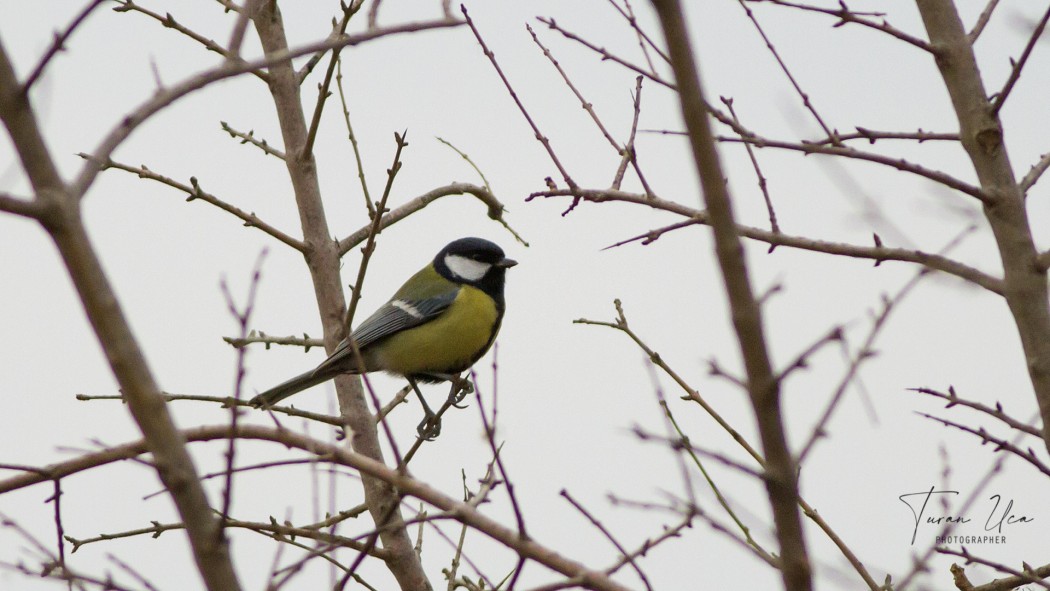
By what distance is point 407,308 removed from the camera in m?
6.18

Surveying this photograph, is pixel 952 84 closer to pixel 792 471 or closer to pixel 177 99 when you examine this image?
pixel 792 471

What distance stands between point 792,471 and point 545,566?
0.59m

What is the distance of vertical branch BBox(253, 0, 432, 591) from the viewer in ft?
13.4

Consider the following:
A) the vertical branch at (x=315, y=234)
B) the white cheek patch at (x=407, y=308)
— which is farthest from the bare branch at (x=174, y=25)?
the white cheek patch at (x=407, y=308)

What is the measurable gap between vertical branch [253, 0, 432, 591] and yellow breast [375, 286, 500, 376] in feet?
4.97

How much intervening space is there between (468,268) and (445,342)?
66 centimetres

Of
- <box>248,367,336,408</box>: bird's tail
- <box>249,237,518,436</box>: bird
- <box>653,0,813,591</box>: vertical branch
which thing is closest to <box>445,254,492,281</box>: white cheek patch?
<box>249,237,518,436</box>: bird

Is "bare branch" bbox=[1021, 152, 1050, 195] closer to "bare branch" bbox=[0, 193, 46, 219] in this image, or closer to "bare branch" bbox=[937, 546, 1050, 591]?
"bare branch" bbox=[937, 546, 1050, 591]

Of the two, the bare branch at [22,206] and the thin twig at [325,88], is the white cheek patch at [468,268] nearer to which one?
the thin twig at [325,88]

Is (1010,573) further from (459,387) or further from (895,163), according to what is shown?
(459,387)

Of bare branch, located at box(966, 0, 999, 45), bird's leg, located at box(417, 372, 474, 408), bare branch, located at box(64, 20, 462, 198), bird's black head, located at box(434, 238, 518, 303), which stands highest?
bird's black head, located at box(434, 238, 518, 303)

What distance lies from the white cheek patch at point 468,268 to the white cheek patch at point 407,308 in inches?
14.8

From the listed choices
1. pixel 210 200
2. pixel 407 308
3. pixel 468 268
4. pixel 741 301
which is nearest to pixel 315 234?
pixel 210 200

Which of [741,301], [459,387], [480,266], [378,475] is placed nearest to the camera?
[741,301]
